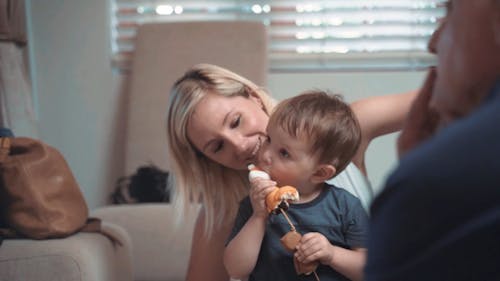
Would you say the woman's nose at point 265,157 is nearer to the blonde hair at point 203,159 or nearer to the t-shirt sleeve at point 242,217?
the t-shirt sleeve at point 242,217

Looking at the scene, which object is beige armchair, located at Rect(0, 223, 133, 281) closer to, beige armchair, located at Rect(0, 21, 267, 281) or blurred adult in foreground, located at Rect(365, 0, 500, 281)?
beige armchair, located at Rect(0, 21, 267, 281)

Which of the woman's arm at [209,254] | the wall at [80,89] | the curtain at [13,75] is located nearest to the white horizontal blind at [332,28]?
the wall at [80,89]

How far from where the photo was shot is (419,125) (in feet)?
2.33

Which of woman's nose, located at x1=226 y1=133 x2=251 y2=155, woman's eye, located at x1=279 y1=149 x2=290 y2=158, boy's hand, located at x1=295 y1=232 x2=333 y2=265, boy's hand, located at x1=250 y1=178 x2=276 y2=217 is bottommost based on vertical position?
boy's hand, located at x1=295 y1=232 x2=333 y2=265

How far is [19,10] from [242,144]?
6.45 feet

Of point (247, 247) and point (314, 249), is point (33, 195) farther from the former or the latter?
point (314, 249)

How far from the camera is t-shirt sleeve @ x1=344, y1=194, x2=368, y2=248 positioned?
1.32 meters

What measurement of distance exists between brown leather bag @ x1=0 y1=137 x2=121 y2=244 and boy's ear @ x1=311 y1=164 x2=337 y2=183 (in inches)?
32.6

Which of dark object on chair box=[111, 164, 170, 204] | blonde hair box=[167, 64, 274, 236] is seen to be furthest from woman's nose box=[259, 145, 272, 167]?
dark object on chair box=[111, 164, 170, 204]

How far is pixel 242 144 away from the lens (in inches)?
59.2

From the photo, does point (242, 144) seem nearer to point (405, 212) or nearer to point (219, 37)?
point (405, 212)

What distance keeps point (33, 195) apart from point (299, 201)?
827 millimetres

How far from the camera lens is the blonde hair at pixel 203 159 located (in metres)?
1.64

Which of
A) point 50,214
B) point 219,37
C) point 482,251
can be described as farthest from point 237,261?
point 219,37
